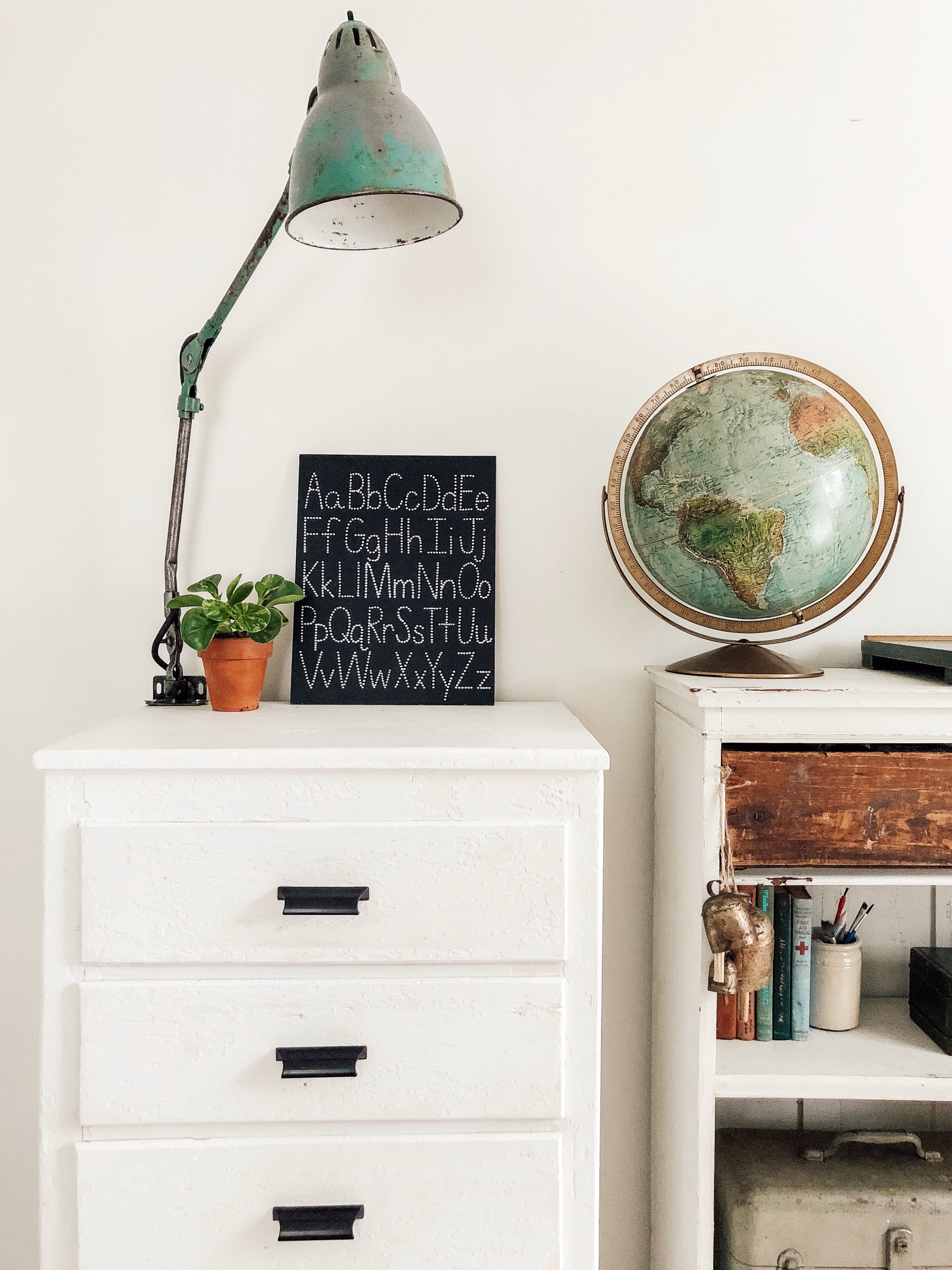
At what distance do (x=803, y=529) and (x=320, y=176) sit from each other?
0.76 m

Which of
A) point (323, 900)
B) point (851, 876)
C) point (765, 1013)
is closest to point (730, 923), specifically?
point (851, 876)

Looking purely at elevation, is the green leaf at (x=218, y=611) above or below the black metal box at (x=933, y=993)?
above

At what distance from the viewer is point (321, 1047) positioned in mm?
999

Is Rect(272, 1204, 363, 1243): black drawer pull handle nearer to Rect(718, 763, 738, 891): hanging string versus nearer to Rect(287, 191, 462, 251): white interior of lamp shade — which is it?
Rect(718, 763, 738, 891): hanging string

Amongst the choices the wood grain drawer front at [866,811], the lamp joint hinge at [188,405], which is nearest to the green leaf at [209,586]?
the lamp joint hinge at [188,405]

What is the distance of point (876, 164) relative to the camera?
1475 mm

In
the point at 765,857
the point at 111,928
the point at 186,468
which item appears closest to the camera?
the point at 111,928

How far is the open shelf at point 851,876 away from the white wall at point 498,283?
0.39m

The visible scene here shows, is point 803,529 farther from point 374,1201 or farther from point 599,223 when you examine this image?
point 374,1201

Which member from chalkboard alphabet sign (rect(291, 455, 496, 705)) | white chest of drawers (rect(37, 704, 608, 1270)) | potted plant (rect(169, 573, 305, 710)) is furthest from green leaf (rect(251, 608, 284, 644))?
white chest of drawers (rect(37, 704, 608, 1270))

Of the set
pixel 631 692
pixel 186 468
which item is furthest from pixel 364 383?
pixel 631 692

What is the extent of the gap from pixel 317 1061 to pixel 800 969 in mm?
702

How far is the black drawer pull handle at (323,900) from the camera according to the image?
0.99m

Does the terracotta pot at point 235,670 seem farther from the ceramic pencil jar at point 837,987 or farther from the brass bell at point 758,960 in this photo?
the ceramic pencil jar at point 837,987
